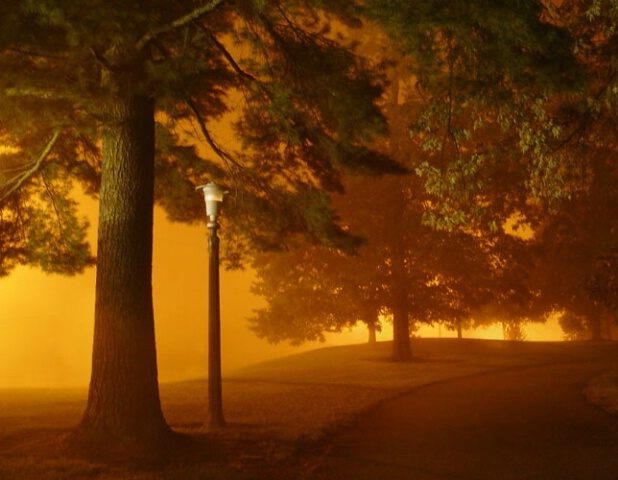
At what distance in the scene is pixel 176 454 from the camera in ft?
28.1

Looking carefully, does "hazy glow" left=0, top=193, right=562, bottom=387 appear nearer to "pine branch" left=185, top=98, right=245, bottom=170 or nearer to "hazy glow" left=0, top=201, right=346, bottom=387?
"hazy glow" left=0, top=201, right=346, bottom=387

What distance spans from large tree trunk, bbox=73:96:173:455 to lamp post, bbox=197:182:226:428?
1.53 meters

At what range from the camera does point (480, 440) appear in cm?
962

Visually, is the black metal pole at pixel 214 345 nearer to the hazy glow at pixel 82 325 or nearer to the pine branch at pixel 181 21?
the pine branch at pixel 181 21

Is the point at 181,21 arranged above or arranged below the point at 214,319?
above

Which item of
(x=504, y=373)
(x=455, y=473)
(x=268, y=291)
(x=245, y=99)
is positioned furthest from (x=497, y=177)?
(x=268, y=291)

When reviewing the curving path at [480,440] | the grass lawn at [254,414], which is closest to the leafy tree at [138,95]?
the grass lawn at [254,414]

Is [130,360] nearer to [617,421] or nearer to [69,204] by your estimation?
[69,204]

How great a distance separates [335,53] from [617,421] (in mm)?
7438

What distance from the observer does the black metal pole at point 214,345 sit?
34.6 feet

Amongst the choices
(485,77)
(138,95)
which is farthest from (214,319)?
(485,77)

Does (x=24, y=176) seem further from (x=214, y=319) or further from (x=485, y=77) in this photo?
(x=485, y=77)

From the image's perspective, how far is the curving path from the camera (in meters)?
7.73

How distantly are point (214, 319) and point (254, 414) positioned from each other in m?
2.46
